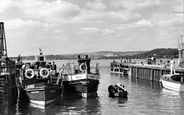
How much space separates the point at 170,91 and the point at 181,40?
587 inches

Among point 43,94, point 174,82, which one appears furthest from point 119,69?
point 43,94

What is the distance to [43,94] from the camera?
28.1 m

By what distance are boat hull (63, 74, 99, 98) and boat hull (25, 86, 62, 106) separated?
423 cm

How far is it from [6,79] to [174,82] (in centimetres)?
2321

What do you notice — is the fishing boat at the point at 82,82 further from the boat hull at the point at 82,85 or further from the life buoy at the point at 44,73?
the life buoy at the point at 44,73

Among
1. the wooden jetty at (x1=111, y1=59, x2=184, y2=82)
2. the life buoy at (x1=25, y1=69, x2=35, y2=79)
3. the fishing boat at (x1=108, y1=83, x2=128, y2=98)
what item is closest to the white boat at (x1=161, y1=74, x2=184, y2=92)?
the wooden jetty at (x1=111, y1=59, x2=184, y2=82)

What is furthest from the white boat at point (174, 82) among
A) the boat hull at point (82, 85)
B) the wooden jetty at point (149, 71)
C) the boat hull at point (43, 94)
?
the boat hull at point (43, 94)

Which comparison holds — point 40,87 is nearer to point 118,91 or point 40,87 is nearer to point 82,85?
point 82,85

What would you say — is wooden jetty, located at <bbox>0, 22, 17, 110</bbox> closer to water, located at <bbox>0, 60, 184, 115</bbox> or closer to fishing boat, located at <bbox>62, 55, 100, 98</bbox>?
water, located at <bbox>0, 60, 184, 115</bbox>

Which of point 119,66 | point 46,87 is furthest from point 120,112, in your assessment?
point 119,66

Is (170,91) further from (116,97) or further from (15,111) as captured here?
(15,111)

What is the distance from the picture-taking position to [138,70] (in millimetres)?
67312

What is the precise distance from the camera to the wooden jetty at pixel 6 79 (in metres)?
26.1

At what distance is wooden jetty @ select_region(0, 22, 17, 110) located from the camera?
26.1m
